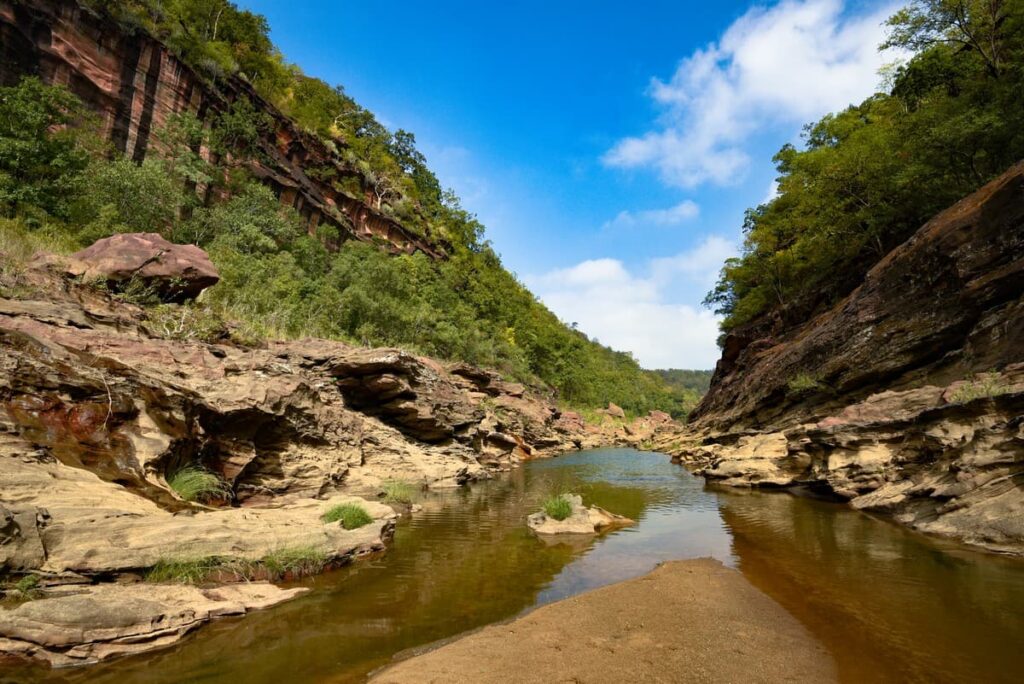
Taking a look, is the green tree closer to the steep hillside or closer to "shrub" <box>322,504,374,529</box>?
"shrub" <box>322,504,374,529</box>

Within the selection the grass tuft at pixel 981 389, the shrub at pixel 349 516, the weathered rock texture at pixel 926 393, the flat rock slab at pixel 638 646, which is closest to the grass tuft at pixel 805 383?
the weathered rock texture at pixel 926 393

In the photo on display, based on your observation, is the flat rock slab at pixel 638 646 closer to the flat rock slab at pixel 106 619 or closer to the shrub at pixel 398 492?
the flat rock slab at pixel 106 619

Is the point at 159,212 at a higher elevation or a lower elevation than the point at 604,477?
higher

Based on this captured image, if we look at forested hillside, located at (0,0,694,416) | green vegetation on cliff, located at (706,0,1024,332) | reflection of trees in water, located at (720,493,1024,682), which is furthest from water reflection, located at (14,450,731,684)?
green vegetation on cliff, located at (706,0,1024,332)

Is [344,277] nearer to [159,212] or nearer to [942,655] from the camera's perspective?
[159,212]

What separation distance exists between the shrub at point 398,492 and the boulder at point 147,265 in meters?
9.32

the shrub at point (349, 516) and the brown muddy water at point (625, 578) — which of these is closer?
the brown muddy water at point (625, 578)

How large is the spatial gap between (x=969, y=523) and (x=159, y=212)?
112ft

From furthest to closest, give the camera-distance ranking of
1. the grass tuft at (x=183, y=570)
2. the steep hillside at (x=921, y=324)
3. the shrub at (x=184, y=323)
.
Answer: the shrub at (x=184, y=323) < the steep hillside at (x=921, y=324) < the grass tuft at (x=183, y=570)

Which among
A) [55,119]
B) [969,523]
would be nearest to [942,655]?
[969,523]

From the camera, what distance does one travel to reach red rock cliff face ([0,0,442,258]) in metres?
25.6

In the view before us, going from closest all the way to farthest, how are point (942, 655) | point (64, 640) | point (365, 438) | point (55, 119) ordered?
point (64, 640), point (942, 655), point (365, 438), point (55, 119)

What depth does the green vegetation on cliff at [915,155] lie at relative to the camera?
62.2 feet

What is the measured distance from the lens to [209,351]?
13.5m
